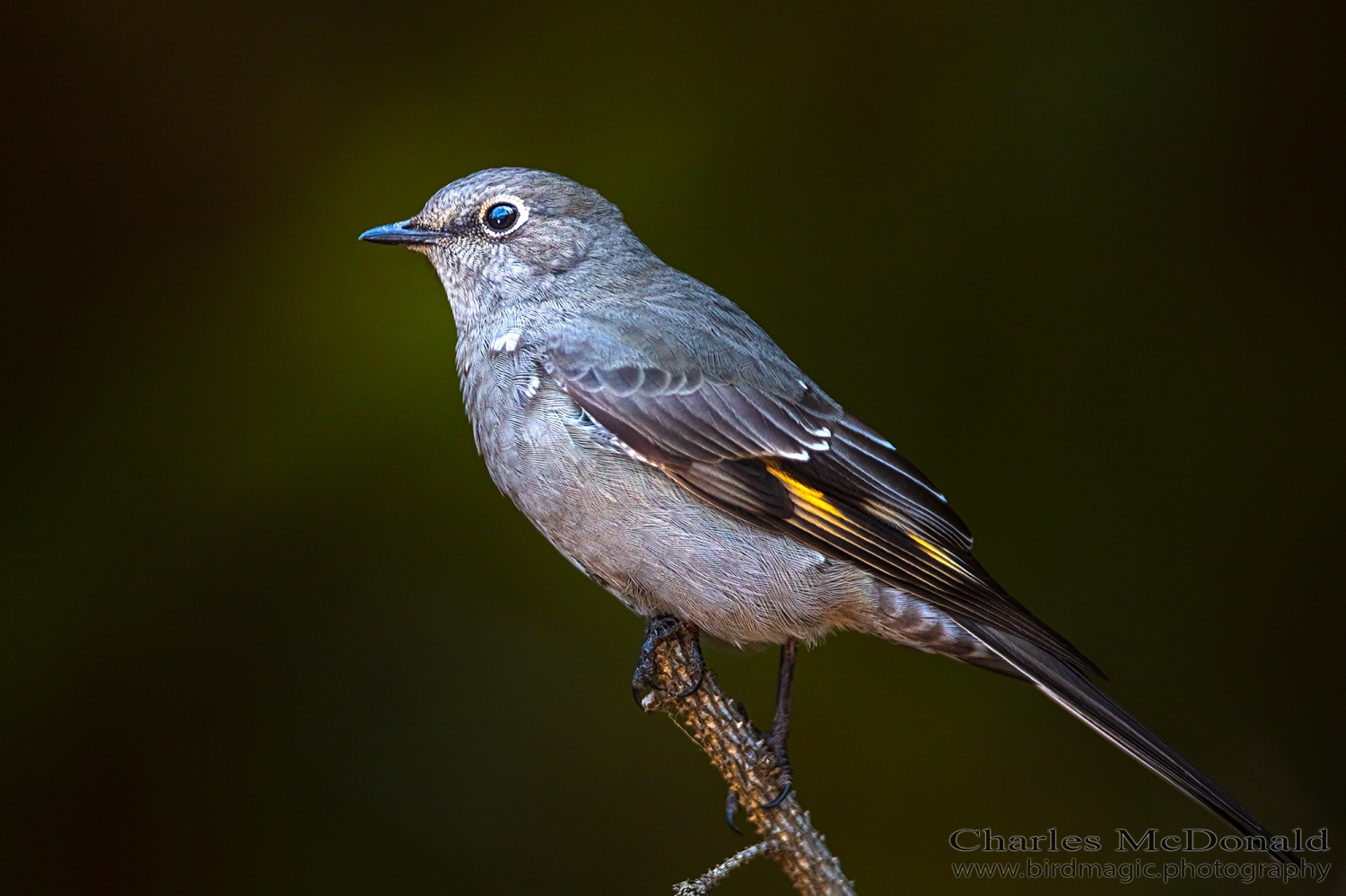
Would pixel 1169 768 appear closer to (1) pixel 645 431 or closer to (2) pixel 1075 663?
(2) pixel 1075 663

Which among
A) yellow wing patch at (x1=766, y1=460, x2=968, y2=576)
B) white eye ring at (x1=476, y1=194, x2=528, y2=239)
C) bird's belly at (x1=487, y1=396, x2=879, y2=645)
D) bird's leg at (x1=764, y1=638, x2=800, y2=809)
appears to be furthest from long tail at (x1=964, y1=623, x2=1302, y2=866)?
white eye ring at (x1=476, y1=194, x2=528, y2=239)

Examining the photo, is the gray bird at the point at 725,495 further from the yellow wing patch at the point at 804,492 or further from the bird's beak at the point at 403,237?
the bird's beak at the point at 403,237

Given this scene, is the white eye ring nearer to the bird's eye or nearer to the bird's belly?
the bird's eye

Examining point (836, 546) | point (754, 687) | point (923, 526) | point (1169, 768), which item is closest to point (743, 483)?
point (836, 546)

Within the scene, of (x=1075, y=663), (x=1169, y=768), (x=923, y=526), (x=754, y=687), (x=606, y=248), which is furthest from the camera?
(x=754, y=687)

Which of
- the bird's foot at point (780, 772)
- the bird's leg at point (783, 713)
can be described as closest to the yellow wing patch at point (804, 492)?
the bird's leg at point (783, 713)
